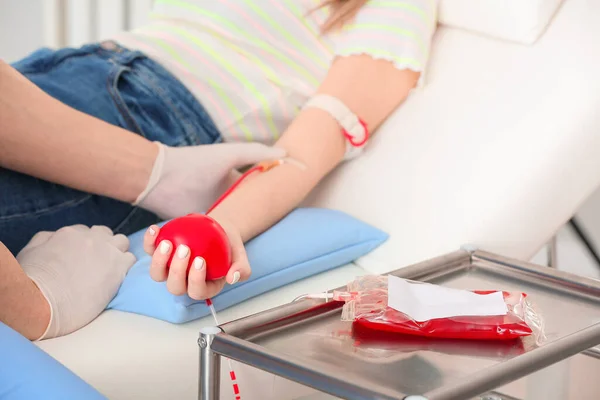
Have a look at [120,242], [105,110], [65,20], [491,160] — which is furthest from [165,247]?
[65,20]

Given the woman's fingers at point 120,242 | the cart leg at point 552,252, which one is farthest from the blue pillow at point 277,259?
the cart leg at point 552,252

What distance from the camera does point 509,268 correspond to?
1005 mm

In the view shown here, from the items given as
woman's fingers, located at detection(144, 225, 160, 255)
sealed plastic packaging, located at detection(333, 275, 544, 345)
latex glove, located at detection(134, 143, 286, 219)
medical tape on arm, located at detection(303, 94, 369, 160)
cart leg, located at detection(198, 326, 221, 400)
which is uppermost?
medical tape on arm, located at detection(303, 94, 369, 160)

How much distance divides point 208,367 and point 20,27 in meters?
1.77

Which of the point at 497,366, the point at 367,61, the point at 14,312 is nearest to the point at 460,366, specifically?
the point at 497,366

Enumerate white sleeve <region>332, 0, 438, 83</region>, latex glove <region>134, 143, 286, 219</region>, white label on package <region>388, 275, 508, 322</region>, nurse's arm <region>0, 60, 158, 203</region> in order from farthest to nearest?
white sleeve <region>332, 0, 438, 83</region>, latex glove <region>134, 143, 286, 219</region>, nurse's arm <region>0, 60, 158, 203</region>, white label on package <region>388, 275, 508, 322</region>

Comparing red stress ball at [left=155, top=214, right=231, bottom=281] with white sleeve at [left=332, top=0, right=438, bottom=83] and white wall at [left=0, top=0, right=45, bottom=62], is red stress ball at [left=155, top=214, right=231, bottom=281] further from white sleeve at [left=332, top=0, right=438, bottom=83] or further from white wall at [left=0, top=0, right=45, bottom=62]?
white wall at [left=0, top=0, right=45, bottom=62]

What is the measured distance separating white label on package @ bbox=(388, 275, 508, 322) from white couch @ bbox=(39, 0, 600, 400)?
23cm

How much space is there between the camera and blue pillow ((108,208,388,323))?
96cm

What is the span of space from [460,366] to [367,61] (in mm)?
654

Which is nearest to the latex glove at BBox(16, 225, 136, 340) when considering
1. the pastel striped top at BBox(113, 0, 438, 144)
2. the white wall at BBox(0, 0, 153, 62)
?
the pastel striped top at BBox(113, 0, 438, 144)

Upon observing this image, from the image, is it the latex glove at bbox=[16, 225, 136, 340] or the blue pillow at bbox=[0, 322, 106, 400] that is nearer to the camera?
the blue pillow at bbox=[0, 322, 106, 400]

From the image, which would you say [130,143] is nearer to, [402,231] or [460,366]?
[402,231]

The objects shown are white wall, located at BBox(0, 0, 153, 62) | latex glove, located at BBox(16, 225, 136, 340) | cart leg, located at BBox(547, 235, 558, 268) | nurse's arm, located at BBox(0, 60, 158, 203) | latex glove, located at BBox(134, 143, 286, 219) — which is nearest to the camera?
latex glove, located at BBox(16, 225, 136, 340)
